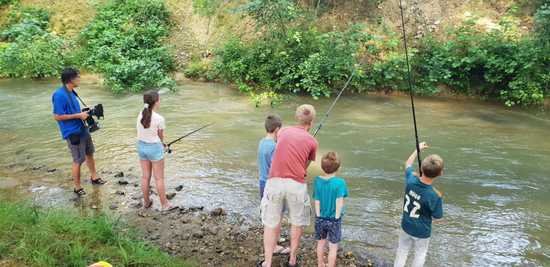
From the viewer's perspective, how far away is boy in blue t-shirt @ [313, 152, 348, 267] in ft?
14.5

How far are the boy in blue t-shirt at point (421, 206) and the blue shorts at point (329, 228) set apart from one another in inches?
24.0

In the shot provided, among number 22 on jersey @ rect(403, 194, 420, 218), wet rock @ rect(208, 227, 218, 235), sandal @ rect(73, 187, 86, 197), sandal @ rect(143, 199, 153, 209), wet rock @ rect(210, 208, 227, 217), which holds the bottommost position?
wet rock @ rect(208, 227, 218, 235)

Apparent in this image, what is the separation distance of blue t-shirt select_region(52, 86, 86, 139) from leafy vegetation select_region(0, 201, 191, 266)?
139 centimetres

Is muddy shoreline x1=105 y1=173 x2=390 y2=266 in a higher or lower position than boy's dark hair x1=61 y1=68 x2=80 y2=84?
lower

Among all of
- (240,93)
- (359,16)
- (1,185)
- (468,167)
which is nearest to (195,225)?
(1,185)

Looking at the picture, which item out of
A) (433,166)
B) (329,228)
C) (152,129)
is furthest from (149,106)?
(433,166)

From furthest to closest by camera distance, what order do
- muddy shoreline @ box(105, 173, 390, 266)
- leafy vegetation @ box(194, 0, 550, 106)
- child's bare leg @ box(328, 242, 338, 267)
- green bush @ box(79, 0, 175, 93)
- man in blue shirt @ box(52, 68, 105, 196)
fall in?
green bush @ box(79, 0, 175, 93) < leafy vegetation @ box(194, 0, 550, 106) < man in blue shirt @ box(52, 68, 105, 196) < muddy shoreline @ box(105, 173, 390, 266) < child's bare leg @ box(328, 242, 338, 267)

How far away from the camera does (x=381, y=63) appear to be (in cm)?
1173

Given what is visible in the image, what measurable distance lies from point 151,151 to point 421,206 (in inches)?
130

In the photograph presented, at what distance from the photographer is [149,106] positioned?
5.65 meters

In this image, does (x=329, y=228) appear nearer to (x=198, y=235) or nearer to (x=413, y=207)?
(x=413, y=207)

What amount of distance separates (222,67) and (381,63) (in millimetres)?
4361

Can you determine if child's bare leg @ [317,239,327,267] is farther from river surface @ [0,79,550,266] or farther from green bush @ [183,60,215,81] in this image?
green bush @ [183,60,215,81]

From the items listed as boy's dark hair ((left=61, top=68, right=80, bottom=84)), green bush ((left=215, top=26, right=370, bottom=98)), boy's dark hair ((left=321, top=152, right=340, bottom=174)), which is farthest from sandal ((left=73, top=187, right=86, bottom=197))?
green bush ((left=215, top=26, right=370, bottom=98))
